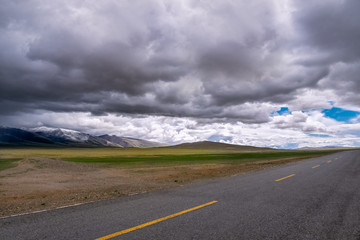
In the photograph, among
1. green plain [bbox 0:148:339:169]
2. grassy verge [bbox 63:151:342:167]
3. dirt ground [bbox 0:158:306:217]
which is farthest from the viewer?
green plain [bbox 0:148:339:169]

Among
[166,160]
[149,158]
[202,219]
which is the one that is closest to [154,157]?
[149,158]

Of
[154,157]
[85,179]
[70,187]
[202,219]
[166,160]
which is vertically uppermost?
[202,219]

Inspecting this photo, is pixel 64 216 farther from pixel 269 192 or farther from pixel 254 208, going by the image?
pixel 269 192

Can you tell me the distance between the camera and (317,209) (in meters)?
7.59

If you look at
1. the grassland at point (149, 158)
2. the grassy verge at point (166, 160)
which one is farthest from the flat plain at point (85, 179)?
the grassland at point (149, 158)

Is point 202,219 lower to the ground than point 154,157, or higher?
higher

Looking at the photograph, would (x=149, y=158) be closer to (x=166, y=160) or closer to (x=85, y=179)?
(x=166, y=160)

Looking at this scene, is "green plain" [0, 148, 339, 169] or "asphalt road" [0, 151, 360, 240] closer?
"asphalt road" [0, 151, 360, 240]

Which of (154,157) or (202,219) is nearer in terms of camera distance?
(202,219)

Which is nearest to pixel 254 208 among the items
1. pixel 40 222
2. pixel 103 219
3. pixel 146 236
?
pixel 146 236

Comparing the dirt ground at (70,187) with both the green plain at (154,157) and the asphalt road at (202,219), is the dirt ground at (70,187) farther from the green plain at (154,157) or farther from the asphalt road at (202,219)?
the green plain at (154,157)

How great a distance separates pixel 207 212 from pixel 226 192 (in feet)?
11.4

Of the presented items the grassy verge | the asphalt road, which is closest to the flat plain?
the asphalt road

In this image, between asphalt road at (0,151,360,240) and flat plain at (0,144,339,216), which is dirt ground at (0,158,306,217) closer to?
flat plain at (0,144,339,216)
